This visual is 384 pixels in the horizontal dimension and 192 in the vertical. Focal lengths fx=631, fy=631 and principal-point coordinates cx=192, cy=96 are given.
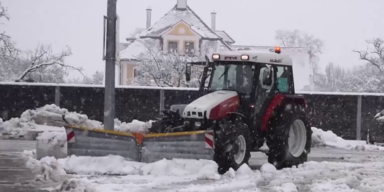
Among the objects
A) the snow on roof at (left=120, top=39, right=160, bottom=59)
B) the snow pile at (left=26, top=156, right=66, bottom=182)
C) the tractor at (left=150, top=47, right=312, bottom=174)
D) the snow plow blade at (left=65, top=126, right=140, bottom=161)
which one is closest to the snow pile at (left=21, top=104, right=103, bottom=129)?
the snow pile at (left=26, top=156, right=66, bottom=182)

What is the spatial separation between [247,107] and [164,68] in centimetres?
2467

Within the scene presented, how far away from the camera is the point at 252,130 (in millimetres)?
12711

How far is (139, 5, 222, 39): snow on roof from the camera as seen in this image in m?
46.7

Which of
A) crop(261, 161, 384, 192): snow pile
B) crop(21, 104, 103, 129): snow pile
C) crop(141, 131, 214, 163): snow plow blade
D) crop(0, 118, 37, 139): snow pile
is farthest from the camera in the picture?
crop(21, 104, 103, 129): snow pile

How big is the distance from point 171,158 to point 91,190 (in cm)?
293

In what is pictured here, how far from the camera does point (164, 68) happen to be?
37.2 m

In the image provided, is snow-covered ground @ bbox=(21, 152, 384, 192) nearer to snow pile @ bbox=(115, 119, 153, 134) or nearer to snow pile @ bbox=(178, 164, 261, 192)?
snow pile @ bbox=(178, 164, 261, 192)

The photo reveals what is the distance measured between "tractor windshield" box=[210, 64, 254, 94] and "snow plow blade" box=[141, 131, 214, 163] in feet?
5.65

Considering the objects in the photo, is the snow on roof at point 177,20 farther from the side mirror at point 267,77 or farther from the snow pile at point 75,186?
the snow pile at point 75,186

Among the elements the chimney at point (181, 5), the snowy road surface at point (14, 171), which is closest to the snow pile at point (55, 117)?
the snowy road surface at point (14, 171)

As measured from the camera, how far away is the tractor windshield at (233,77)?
12.9 m

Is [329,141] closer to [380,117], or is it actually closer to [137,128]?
[380,117]

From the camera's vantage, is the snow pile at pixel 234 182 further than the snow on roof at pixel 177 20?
No

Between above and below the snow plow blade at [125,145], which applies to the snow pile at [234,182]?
below
